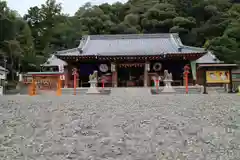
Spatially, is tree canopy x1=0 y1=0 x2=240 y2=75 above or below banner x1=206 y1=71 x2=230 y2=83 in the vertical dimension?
above

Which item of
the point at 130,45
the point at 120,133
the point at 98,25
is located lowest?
the point at 120,133

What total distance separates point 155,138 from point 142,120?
89cm

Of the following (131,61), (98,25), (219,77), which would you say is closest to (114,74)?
(131,61)

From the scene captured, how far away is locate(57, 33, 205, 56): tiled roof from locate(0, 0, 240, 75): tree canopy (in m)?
7.36

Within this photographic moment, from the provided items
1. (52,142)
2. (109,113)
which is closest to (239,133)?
(109,113)

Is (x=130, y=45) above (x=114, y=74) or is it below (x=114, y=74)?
above

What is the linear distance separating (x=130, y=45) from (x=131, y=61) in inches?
116

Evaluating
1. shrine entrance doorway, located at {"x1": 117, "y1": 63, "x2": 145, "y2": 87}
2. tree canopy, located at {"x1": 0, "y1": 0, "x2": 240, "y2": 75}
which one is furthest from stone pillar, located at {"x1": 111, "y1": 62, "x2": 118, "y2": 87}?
tree canopy, located at {"x1": 0, "y1": 0, "x2": 240, "y2": 75}

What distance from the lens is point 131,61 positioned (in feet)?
56.3

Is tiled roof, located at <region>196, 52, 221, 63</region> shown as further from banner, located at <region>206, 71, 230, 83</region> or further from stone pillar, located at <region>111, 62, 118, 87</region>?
banner, located at <region>206, 71, 230, 83</region>

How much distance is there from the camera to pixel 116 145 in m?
4.03

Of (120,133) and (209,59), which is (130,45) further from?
(120,133)

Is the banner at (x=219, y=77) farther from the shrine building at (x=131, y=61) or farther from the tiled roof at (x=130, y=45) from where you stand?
the tiled roof at (x=130, y=45)

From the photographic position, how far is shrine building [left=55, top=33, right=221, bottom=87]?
53.8 ft
